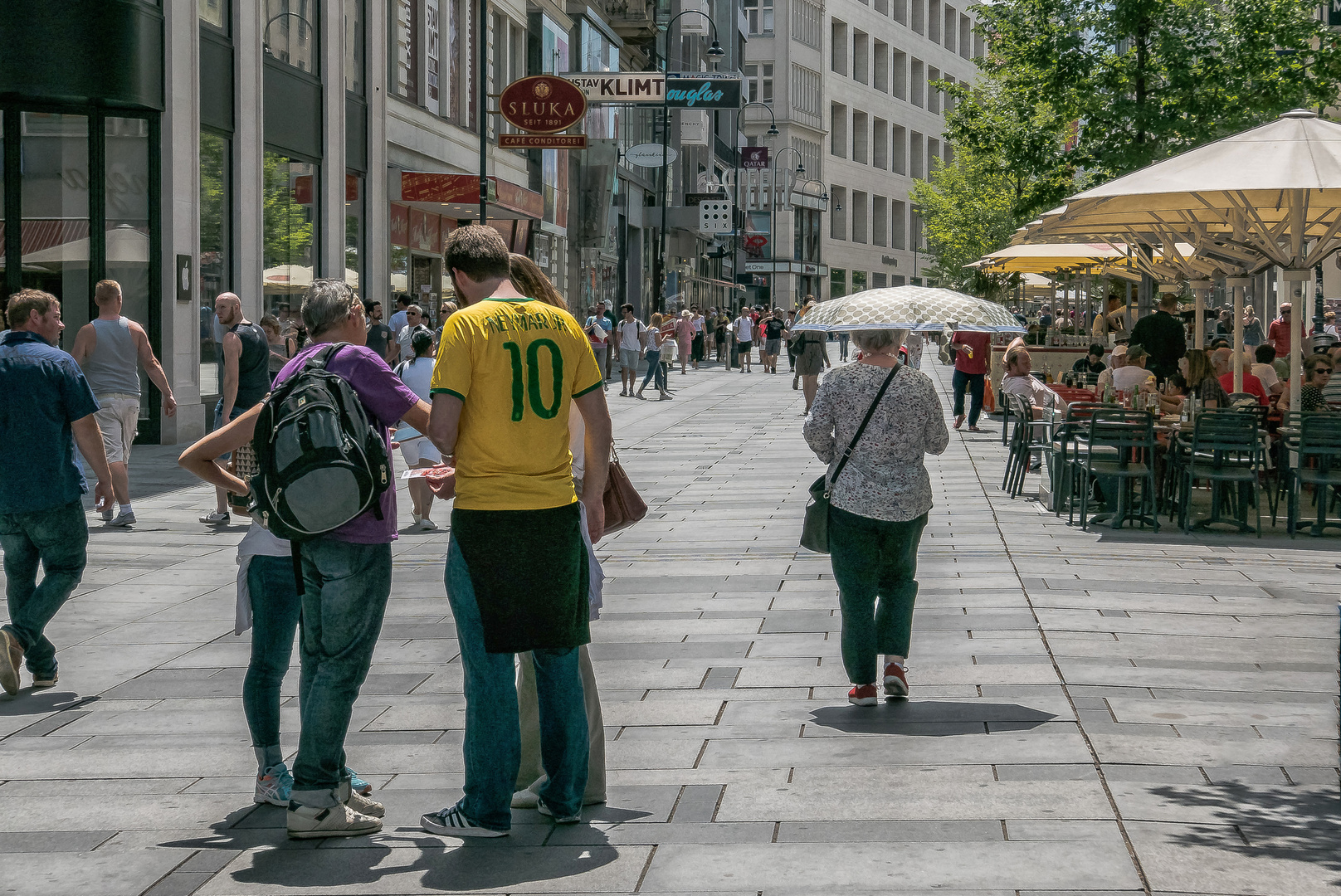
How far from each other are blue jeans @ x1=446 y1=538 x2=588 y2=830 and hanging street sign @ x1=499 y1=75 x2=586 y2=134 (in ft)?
75.1

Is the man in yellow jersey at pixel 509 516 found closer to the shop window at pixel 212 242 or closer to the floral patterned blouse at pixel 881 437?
the floral patterned blouse at pixel 881 437

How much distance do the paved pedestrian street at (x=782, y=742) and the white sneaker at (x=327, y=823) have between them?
66 millimetres

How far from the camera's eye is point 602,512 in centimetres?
530

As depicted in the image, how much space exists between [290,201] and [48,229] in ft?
18.2

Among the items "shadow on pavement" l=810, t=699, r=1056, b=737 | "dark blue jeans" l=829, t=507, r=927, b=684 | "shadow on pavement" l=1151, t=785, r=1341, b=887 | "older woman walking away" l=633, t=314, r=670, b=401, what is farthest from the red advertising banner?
"shadow on pavement" l=1151, t=785, r=1341, b=887

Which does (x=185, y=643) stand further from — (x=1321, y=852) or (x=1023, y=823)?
(x=1321, y=852)

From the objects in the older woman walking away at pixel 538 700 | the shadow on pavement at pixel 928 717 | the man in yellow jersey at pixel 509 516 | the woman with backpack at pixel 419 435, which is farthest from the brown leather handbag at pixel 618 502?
the woman with backpack at pixel 419 435

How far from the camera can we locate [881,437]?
689 centimetres

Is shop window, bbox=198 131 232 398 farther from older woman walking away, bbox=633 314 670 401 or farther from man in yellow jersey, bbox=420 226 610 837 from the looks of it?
man in yellow jersey, bbox=420 226 610 837

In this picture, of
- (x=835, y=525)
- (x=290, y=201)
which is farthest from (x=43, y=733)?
(x=290, y=201)

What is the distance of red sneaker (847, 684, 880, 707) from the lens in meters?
6.79

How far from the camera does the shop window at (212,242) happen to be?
66.6 feet

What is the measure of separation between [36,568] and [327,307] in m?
2.79

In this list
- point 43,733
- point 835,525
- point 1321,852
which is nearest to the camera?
point 1321,852
